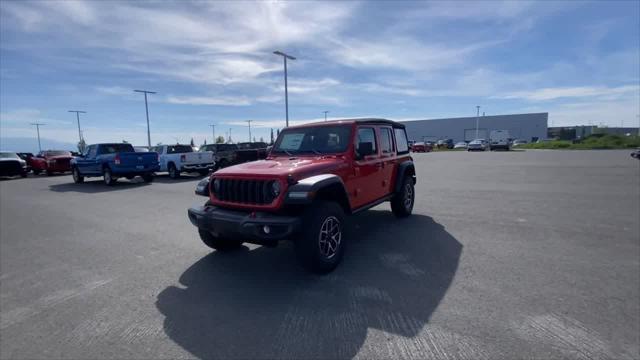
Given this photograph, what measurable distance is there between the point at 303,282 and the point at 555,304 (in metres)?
2.67

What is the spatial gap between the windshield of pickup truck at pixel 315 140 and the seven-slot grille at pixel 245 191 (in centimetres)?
149

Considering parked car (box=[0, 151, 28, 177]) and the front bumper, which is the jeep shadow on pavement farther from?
parked car (box=[0, 151, 28, 177])

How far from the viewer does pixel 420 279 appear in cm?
401

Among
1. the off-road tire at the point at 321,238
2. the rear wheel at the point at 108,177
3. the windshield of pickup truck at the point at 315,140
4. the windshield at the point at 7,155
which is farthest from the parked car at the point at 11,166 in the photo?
the off-road tire at the point at 321,238

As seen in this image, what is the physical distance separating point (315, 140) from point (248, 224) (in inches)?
88.1

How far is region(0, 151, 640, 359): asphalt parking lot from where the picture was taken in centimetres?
283

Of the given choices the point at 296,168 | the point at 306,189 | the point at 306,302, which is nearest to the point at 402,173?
the point at 296,168

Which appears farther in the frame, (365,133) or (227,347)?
(365,133)

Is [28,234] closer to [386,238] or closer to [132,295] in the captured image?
[132,295]

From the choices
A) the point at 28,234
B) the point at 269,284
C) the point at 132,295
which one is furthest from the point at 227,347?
the point at 28,234

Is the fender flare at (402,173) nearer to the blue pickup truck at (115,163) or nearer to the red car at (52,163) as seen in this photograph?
the blue pickup truck at (115,163)

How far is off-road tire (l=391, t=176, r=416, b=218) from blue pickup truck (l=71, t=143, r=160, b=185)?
1241 centimetres

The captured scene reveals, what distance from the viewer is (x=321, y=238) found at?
421 centimetres

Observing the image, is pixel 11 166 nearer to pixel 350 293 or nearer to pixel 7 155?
pixel 7 155
